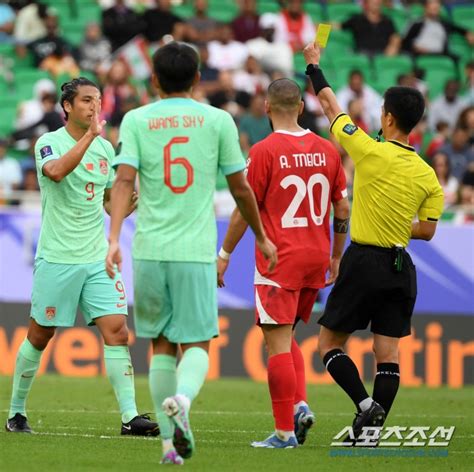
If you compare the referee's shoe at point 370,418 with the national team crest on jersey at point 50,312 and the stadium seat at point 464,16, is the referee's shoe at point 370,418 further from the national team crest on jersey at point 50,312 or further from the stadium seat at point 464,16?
the stadium seat at point 464,16

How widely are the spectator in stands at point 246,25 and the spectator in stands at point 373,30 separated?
1729mm

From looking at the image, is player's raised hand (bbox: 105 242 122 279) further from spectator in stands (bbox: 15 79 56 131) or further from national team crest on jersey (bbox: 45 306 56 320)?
spectator in stands (bbox: 15 79 56 131)

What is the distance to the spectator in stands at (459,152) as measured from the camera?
58.6 ft

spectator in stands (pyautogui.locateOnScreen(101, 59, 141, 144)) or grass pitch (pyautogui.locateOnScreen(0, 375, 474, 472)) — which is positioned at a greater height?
spectator in stands (pyautogui.locateOnScreen(101, 59, 141, 144))

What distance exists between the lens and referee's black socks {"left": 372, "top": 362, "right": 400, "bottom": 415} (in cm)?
848

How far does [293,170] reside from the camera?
8.20 meters

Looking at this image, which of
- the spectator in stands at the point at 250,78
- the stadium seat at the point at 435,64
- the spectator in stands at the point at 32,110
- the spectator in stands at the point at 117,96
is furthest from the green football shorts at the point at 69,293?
the stadium seat at the point at 435,64

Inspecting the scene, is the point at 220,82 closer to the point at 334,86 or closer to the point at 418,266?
the point at 334,86

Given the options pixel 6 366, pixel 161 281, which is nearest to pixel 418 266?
pixel 6 366

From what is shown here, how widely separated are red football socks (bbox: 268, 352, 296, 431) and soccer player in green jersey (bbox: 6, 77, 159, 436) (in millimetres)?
1112

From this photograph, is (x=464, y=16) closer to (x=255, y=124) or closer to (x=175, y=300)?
(x=255, y=124)

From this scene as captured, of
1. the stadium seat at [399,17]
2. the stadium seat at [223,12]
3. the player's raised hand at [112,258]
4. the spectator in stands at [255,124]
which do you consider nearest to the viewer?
the player's raised hand at [112,258]

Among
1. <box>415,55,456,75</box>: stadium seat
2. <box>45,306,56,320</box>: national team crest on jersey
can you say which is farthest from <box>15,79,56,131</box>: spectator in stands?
<box>45,306,56,320</box>: national team crest on jersey

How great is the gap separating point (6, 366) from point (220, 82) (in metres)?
6.27
